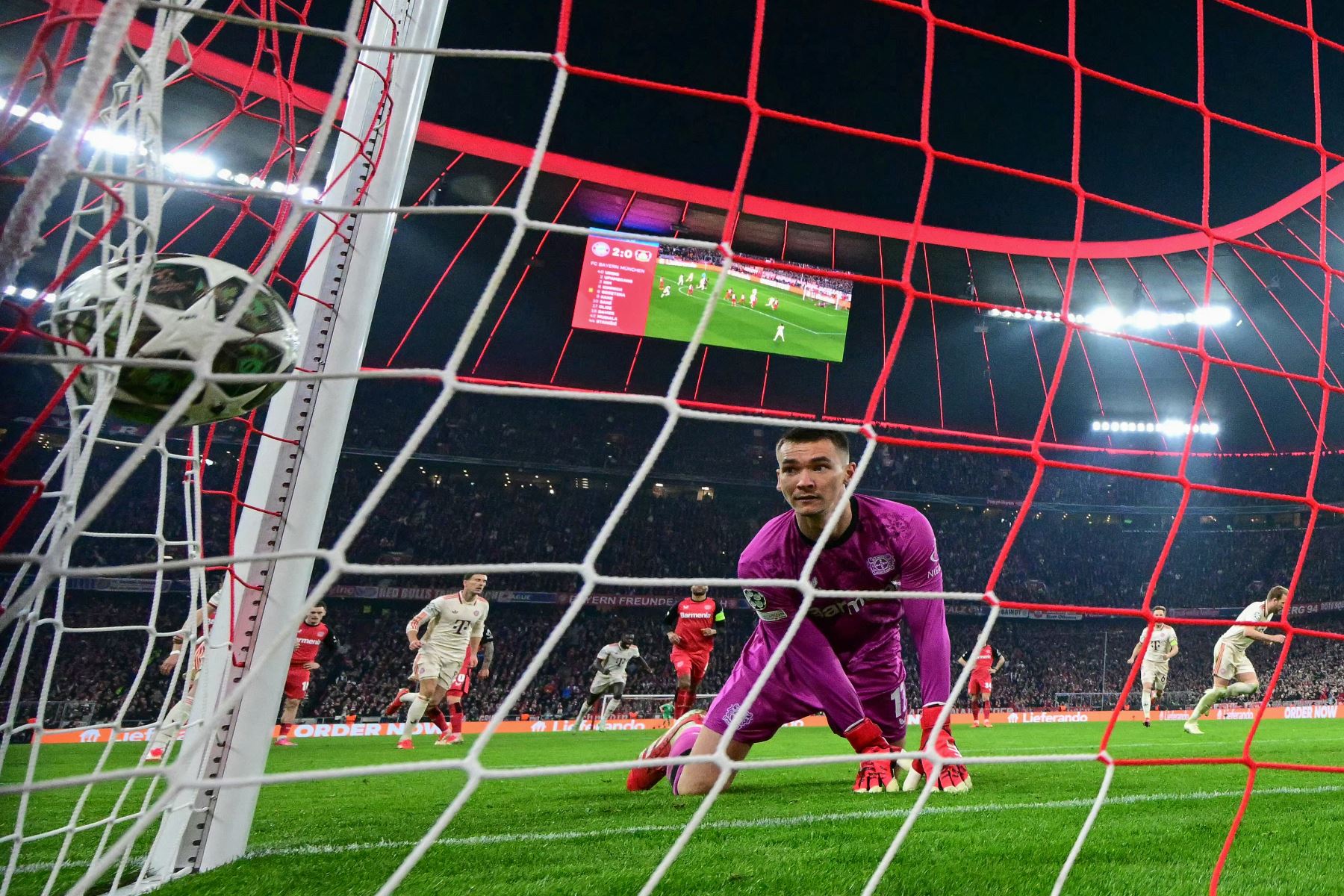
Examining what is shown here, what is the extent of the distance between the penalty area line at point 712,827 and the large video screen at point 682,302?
1011cm

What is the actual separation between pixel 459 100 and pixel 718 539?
1281cm

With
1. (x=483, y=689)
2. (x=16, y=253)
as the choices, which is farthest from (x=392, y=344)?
(x=16, y=253)

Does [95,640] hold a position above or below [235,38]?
below

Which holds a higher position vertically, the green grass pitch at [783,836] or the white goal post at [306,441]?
the white goal post at [306,441]

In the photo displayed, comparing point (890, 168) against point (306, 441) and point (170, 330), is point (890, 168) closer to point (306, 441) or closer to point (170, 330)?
point (306, 441)

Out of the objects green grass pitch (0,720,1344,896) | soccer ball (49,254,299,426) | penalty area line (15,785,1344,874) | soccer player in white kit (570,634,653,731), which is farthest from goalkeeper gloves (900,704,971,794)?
soccer player in white kit (570,634,653,731)

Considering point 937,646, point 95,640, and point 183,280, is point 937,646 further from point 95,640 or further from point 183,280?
point 95,640

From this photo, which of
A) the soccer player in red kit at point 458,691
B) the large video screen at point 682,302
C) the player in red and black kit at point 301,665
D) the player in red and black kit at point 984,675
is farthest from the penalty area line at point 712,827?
the large video screen at point 682,302

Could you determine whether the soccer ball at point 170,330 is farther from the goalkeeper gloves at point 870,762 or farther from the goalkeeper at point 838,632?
the goalkeeper gloves at point 870,762

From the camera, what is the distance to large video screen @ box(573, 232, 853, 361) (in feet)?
43.4

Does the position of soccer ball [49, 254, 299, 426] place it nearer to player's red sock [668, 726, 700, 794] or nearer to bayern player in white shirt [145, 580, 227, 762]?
bayern player in white shirt [145, 580, 227, 762]

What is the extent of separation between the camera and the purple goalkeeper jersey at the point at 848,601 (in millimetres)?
3377

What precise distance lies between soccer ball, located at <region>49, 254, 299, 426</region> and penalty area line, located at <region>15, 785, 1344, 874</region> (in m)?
1.35

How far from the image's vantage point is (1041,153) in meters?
12.6
